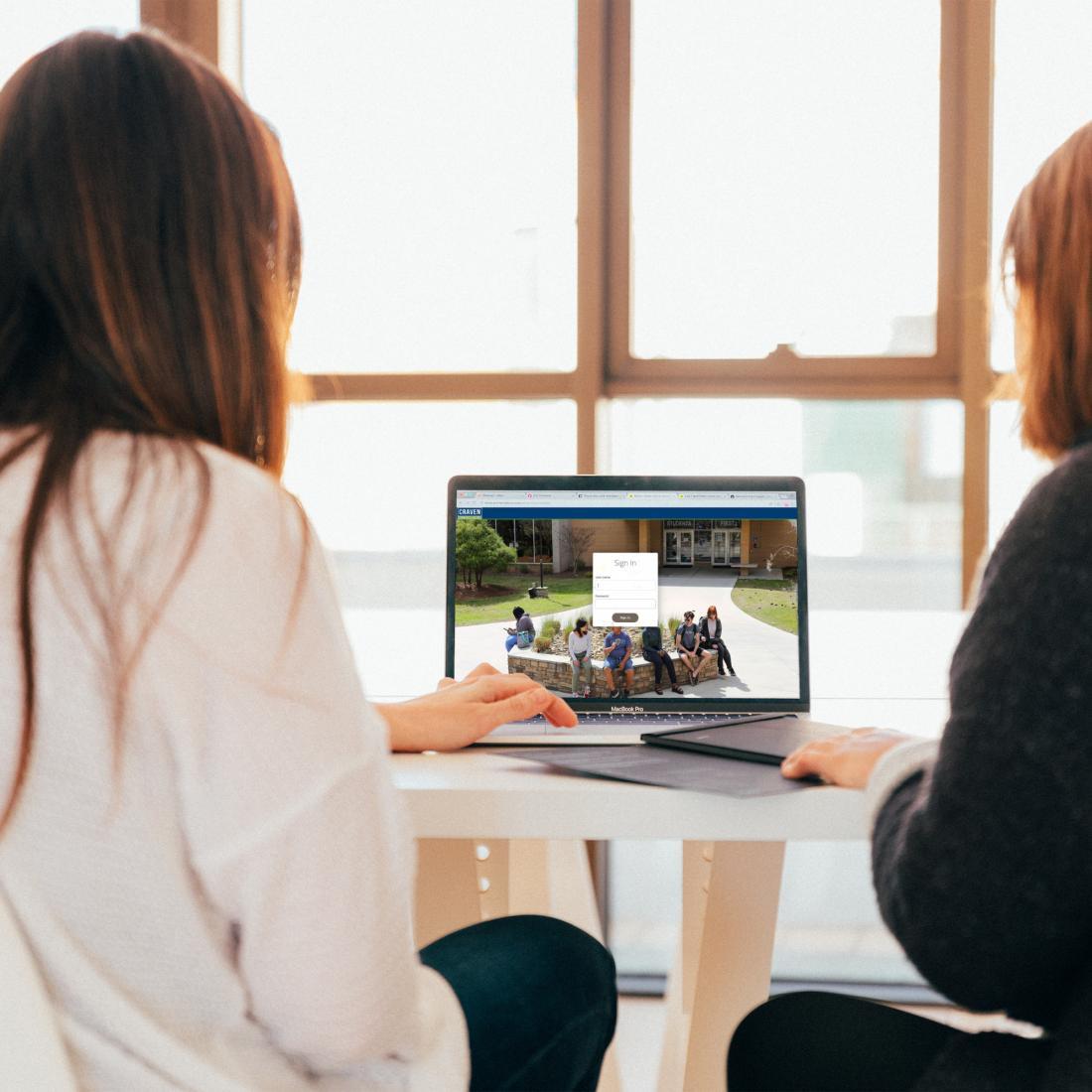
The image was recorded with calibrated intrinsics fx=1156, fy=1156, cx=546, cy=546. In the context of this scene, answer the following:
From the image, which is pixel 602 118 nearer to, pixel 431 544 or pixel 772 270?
pixel 772 270

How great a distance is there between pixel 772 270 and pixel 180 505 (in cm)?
176

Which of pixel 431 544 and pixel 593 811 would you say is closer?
pixel 593 811

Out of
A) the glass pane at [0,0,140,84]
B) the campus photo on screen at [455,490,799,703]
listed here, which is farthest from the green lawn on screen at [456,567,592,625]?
the glass pane at [0,0,140,84]

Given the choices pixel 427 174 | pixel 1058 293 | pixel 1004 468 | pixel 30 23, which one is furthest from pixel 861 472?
pixel 30 23

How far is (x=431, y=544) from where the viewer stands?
223 cm

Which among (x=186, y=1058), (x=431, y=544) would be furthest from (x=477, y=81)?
(x=186, y=1058)

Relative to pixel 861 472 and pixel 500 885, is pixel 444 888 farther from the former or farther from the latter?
pixel 861 472

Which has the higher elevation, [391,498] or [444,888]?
[391,498]

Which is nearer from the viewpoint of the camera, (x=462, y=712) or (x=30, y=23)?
(x=462, y=712)

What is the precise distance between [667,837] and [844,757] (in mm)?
168

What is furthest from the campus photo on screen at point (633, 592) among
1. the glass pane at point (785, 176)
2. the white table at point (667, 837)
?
the glass pane at point (785, 176)

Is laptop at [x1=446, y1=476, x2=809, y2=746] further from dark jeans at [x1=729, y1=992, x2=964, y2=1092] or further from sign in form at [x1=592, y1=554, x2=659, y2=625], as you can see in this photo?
dark jeans at [x1=729, y1=992, x2=964, y2=1092]

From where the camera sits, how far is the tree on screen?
1.49 meters

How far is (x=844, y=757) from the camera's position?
100 centimetres
